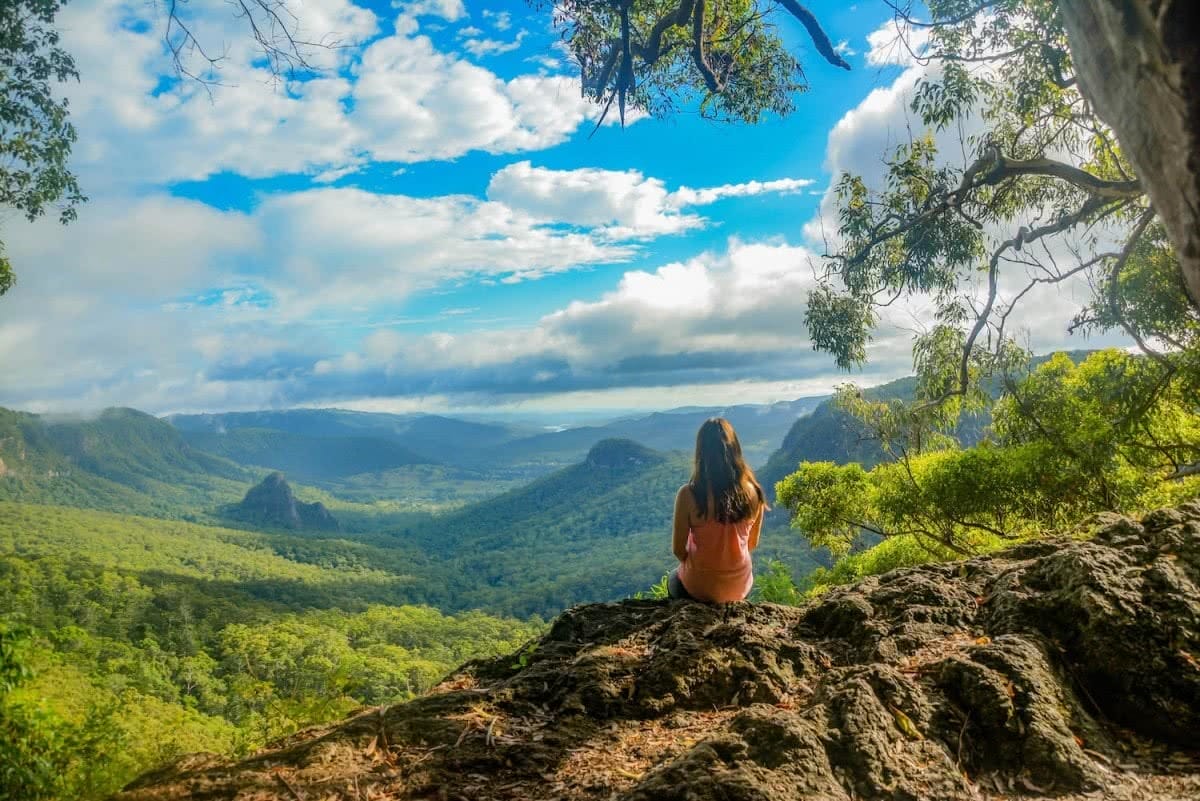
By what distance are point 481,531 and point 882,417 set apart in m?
176

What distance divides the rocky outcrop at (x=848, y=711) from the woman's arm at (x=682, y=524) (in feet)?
3.14

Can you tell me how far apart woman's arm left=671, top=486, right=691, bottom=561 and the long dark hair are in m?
0.07

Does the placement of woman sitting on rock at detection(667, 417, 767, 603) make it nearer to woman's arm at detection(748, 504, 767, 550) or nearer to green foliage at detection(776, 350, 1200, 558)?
woman's arm at detection(748, 504, 767, 550)

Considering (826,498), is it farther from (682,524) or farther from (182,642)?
(182,642)

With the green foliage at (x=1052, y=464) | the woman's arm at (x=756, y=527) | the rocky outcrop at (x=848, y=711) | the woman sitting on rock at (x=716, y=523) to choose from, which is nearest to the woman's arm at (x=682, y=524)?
the woman sitting on rock at (x=716, y=523)

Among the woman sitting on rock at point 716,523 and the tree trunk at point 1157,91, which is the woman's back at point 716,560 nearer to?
the woman sitting on rock at point 716,523

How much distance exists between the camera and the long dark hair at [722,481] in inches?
193

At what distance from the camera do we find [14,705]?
2770 millimetres

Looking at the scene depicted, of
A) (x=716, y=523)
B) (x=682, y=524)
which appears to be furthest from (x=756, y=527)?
(x=682, y=524)

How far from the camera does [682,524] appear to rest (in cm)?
496

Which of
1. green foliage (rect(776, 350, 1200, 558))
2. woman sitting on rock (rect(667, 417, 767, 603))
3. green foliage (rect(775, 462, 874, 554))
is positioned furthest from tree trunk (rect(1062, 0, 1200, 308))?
green foliage (rect(775, 462, 874, 554))

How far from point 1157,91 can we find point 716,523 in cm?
382

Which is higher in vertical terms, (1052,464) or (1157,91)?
(1157,91)

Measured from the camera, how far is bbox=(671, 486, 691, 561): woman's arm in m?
4.93
